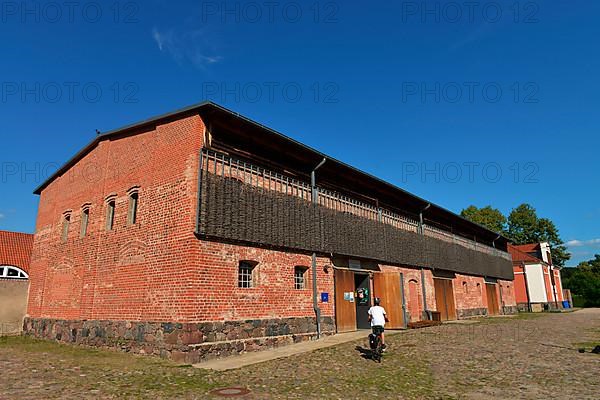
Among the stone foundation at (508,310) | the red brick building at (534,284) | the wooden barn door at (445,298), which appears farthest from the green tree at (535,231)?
the wooden barn door at (445,298)

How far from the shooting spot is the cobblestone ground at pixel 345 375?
738cm

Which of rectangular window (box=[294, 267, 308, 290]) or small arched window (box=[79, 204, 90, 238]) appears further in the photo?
small arched window (box=[79, 204, 90, 238])

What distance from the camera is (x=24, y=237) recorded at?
28.5m

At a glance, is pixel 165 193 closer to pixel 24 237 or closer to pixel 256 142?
pixel 256 142

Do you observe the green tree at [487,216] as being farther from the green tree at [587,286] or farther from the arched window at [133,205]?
Result: the arched window at [133,205]

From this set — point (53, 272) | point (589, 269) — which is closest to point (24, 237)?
point (53, 272)

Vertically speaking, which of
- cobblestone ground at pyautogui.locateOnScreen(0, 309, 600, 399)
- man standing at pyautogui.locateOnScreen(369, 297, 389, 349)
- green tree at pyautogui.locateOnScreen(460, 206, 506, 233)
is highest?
green tree at pyautogui.locateOnScreen(460, 206, 506, 233)

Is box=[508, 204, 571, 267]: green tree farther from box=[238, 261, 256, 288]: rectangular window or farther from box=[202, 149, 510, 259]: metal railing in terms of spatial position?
box=[238, 261, 256, 288]: rectangular window

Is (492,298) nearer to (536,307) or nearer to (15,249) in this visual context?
(536,307)

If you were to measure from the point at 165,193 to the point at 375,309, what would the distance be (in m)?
7.13

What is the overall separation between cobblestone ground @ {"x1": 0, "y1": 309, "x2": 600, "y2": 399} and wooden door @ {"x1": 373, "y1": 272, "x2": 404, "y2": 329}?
15.4 ft

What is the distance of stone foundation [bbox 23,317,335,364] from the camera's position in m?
10.7

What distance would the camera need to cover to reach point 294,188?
15.2 meters

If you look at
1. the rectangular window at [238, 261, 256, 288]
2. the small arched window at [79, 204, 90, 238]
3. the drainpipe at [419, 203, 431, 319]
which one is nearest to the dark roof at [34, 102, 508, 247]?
the drainpipe at [419, 203, 431, 319]
